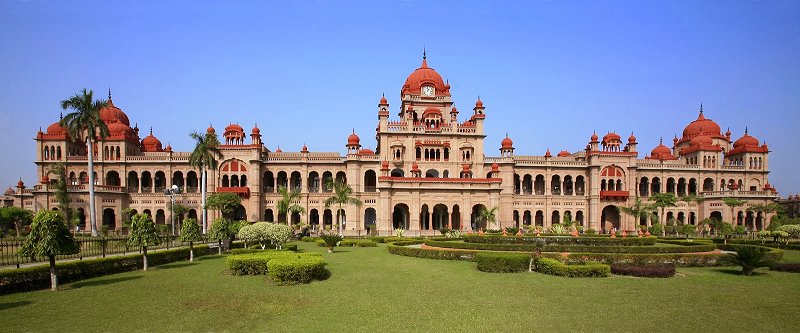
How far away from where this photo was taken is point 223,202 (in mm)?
41812

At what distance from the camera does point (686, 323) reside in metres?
10.6

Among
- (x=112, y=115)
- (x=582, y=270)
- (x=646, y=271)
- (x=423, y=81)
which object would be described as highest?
(x=423, y=81)

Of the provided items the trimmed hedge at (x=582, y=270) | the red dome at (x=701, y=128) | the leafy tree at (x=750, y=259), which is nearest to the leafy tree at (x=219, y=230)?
the trimmed hedge at (x=582, y=270)

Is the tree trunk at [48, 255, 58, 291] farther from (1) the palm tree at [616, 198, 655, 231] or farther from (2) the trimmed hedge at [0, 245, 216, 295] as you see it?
(1) the palm tree at [616, 198, 655, 231]

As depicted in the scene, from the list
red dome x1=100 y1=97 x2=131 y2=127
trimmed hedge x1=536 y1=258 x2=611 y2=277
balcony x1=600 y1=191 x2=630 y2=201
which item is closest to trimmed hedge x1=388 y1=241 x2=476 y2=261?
trimmed hedge x1=536 y1=258 x2=611 y2=277

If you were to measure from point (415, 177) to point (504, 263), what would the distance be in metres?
25.5

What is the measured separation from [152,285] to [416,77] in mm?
42061

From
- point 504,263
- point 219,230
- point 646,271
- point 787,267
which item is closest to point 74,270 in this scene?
point 219,230

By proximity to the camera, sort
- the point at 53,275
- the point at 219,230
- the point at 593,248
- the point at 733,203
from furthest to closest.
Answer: the point at 733,203 < the point at 219,230 < the point at 593,248 < the point at 53,275

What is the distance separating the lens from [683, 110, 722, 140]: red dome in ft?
191

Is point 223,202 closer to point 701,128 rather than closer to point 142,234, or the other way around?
point 142,234

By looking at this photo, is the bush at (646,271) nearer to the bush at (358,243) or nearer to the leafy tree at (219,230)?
the bush at (358,243)

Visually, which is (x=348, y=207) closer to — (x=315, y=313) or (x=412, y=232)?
(x=412, y=232)

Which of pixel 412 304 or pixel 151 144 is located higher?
pixel 151 144
